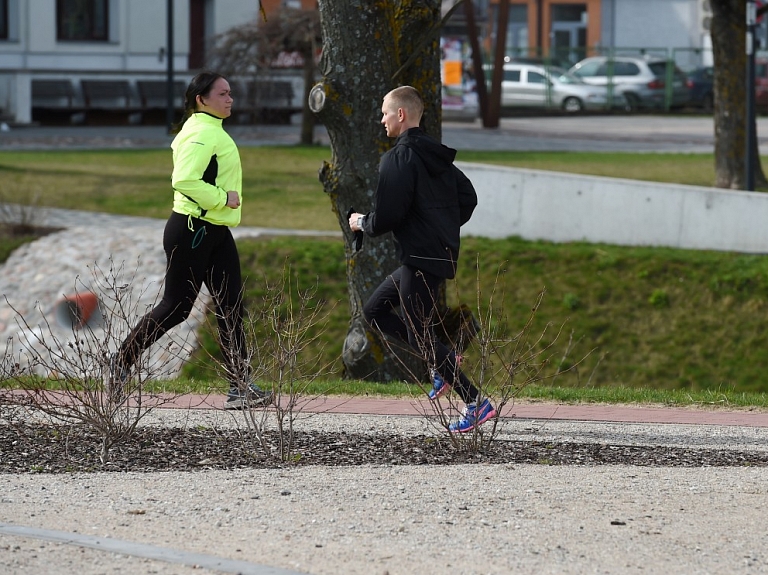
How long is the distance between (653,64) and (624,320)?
32.9 metres

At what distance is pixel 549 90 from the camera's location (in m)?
45.9

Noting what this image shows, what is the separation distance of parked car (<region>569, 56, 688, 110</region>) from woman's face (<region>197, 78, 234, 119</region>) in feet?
127

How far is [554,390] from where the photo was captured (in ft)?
31.1

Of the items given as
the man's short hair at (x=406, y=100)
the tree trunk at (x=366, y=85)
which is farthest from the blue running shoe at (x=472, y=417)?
the tree trunk at (x=366, y=85)

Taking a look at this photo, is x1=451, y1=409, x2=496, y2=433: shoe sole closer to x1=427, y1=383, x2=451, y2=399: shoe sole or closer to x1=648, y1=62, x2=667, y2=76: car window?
x1=427, y1=383, x2=451, y2=399: shoe sole

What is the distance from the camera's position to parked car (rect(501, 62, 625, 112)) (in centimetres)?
4538

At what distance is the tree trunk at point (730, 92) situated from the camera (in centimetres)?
1888

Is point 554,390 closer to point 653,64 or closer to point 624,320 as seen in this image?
point 624,320

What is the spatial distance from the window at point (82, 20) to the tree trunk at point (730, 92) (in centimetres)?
2346

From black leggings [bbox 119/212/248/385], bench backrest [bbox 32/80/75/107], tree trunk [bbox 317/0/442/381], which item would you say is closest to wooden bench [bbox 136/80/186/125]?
bench backrest [bbox 32/80/75/107]

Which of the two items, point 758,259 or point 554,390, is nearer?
point 554,390

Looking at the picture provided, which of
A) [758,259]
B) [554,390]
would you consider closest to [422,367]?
[554,390]

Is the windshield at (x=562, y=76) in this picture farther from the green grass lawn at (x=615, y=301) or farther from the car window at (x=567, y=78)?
the green grass lawn at (x=615, y=301)

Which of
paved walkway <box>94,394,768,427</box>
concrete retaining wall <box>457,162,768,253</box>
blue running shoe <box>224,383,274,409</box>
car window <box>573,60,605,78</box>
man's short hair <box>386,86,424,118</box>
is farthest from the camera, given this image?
car window <box>573,60,605,78</box>
